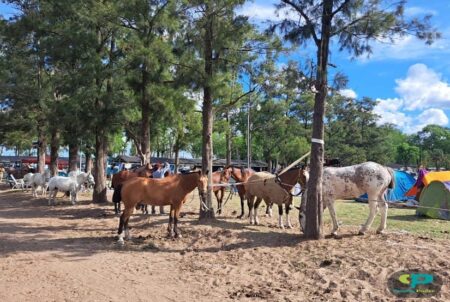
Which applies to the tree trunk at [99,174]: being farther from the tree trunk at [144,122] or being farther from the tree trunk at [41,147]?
the tree trunk at [41,147]

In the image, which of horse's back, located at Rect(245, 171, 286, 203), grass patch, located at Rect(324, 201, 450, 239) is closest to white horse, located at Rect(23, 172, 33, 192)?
horse's back, located at Rect(245, 171, 286, 203)

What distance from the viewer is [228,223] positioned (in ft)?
43.2

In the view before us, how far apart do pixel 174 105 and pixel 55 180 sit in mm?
7613

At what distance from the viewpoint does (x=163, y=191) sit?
1131cm

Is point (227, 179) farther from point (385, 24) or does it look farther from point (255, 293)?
point (255, 293)

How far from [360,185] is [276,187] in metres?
2.93

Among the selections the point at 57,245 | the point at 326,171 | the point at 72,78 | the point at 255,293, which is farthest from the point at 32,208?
the point at 255,293

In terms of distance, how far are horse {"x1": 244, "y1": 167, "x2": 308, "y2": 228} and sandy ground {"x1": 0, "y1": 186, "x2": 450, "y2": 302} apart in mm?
934

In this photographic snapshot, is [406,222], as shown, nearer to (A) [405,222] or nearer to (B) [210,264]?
(A) [405,222]

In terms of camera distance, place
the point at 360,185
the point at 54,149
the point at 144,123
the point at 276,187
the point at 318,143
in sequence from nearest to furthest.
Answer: the point at 318,143
the point at 360,185
the point at 276,187
the point at 144,123
the point at 54,149

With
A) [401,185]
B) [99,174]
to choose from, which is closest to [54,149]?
[99,174]

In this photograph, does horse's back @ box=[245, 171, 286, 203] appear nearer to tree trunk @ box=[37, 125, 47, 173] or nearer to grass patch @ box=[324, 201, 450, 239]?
grass patch @ box=[324, 201, 450, 239]

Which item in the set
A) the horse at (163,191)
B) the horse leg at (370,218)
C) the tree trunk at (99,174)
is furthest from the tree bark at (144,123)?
the horse leg at (370,218)

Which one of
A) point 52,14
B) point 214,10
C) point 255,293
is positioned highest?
point 52,14
